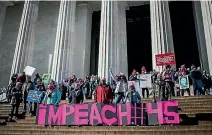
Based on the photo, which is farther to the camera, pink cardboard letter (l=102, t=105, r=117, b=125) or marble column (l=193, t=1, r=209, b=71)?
marble column (l=193, t=1, r=209, b=71)

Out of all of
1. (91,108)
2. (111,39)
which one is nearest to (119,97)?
(91,108)

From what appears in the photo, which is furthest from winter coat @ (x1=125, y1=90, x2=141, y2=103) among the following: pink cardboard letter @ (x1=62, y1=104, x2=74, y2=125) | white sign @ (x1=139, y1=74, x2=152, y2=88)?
Result: white sign @ (x1=139, y1=74, x2=152, y2=88)

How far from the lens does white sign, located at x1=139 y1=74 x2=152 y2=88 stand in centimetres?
1402

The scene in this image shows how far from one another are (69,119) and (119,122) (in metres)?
2.07

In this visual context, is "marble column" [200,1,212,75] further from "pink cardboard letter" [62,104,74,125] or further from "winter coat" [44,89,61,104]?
"pink cardboard letter" [62,104,74,125]

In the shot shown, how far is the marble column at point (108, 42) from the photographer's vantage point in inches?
710

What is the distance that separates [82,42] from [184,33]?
11024 millimetres

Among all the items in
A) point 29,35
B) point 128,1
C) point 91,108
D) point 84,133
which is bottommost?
point 84,133

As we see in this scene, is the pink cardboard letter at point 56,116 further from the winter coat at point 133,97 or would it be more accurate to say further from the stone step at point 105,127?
the winter coat at point 133,97

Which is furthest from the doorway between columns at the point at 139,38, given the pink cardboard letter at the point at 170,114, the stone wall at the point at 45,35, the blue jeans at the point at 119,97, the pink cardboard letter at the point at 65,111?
the pink cardboard letter at the point at 170,114

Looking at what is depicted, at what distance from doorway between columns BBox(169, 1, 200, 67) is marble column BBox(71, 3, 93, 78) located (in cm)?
912

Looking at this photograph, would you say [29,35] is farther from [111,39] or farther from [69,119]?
[69,119]

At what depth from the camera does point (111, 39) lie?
1883 cm

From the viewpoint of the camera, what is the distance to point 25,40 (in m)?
21.3
